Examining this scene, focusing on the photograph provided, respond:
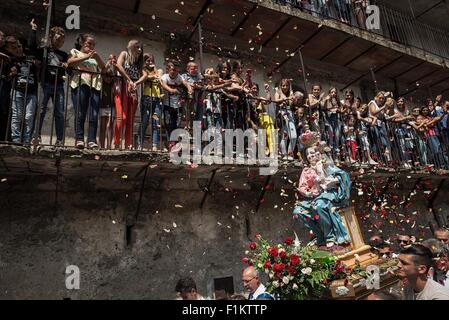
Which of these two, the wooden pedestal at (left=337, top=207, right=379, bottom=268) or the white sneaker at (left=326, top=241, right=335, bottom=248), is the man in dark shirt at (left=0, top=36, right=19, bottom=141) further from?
the wooden pedestal at (left=337, top=207, right=379, bottom=268)

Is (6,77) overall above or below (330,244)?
above

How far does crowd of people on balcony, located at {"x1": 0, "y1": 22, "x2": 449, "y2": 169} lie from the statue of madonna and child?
1846 millimetres

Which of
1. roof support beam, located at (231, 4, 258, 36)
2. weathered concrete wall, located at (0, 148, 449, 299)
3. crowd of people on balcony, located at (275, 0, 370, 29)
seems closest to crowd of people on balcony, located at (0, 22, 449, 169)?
weathered concrete wall, located at (0, 148, 449, 299)

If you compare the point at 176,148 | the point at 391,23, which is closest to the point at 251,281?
the point at 176,148

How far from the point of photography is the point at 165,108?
666cm

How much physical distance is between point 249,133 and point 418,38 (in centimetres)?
968

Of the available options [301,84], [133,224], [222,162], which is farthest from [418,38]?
[133,224]

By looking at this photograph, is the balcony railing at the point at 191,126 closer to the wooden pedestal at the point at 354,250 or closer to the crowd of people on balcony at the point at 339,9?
the wooden pedestal at the point at 354,250

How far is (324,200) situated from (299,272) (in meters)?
1.21

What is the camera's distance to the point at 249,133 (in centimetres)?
735

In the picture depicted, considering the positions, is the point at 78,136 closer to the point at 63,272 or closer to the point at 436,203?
the point at 63,272

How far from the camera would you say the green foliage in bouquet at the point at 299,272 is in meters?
4.55

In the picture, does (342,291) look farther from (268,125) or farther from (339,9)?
(339,9)
